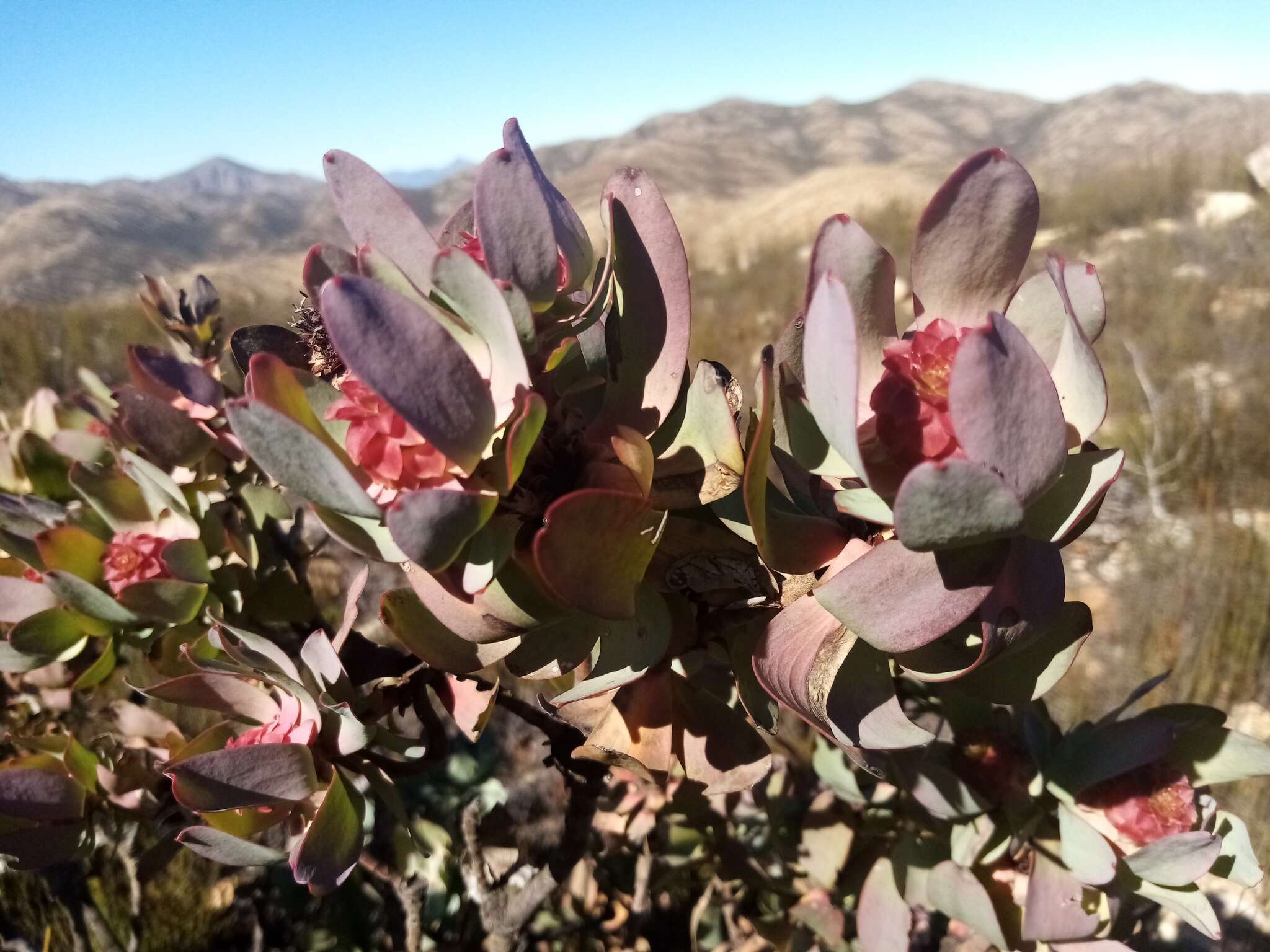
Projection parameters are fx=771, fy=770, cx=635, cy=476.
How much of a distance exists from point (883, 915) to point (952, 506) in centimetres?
80

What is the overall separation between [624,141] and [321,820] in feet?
184

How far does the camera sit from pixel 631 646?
20.7 inches

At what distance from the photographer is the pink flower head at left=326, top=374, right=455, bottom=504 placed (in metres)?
0.45

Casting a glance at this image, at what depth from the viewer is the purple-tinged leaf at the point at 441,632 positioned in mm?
482

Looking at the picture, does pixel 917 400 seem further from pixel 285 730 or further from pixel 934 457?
pixel 285 730

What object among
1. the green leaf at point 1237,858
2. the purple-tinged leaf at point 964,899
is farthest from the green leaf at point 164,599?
the green leaf at point 1237,858

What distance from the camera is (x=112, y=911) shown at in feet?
6.20

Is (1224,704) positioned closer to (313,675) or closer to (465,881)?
(465,881)

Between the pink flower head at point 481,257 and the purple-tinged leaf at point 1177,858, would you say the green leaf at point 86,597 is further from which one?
the purple-tinged leaf at point 1177,858

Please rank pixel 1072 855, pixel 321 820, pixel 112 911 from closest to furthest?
pixel 321 820 < pixel 1072 855 < pixel 112 911

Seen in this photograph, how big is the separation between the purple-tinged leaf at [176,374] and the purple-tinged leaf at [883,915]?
96 cm

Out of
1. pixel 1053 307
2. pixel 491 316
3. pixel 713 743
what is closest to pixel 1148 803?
pixel 713 743

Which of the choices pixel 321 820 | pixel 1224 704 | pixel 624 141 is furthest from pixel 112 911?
pixel 624 141

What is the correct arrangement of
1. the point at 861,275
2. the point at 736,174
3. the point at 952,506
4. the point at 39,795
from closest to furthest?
1. the point at 952,506
2. the point at 861,275
3. the point at 39,795
4. the point at 736,174
